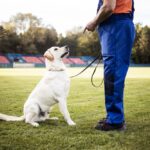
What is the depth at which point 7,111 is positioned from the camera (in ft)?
24.2

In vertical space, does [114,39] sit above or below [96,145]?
above

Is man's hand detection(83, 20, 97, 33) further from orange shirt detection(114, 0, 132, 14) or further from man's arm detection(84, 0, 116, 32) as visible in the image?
orange shirt detection(114, 0, 132, 14)

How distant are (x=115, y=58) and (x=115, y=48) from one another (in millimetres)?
138

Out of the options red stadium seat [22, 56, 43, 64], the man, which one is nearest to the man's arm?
the man

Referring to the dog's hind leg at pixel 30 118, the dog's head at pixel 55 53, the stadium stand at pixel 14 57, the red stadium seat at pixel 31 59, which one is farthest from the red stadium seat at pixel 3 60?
the dog's hind leg at pixel 30 118

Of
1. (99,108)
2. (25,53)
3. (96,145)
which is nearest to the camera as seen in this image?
(96,145)

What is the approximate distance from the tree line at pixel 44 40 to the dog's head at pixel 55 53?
235 ft

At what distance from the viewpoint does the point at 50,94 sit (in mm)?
5859

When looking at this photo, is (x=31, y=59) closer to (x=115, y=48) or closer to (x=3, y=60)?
(x=3, y=60)

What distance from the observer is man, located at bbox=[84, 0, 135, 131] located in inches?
198

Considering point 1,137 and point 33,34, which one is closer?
point 1,137

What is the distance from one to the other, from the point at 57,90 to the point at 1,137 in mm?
1429

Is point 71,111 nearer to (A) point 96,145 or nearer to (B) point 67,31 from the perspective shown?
(A) point 96,145

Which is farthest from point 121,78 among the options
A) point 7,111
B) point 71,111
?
point 7,111
